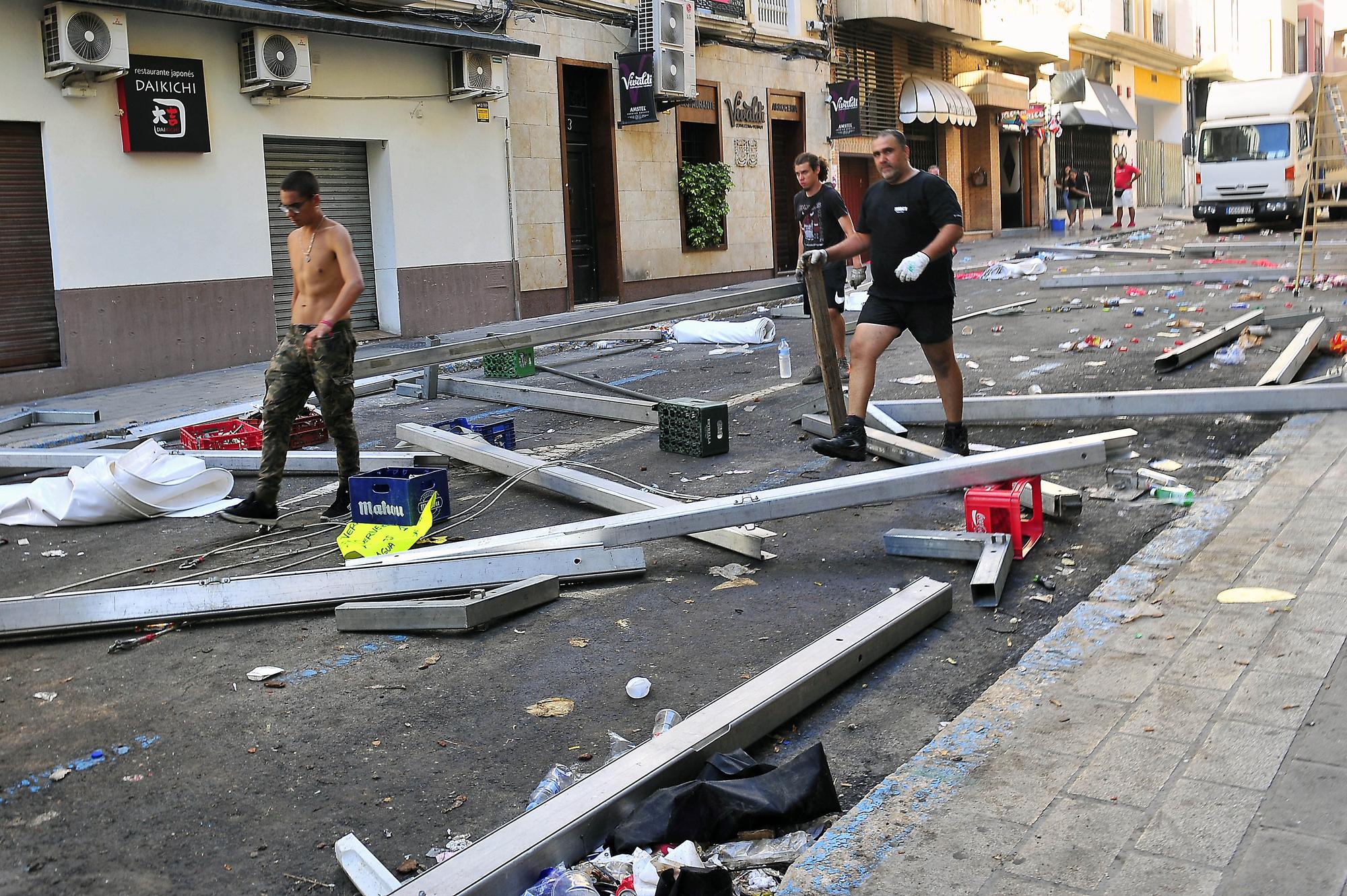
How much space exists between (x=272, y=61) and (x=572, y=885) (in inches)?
542

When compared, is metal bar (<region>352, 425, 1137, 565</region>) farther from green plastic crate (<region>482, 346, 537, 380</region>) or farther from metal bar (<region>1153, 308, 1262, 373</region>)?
green plastic crate (<region>482, 346, 537, 380</region>)

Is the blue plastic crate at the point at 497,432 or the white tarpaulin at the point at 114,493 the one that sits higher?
the blue plastic crate at the point at 497,432

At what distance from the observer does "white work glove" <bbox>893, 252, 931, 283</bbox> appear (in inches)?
284

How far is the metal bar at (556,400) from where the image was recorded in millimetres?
9227

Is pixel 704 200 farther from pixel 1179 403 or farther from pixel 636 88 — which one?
pixel 1179 403

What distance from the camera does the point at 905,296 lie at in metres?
7.46

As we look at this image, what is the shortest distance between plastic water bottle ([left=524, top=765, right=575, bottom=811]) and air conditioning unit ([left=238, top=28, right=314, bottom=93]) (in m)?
12.9

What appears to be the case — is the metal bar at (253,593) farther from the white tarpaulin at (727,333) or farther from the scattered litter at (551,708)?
the white tarpaulin at (727,333)

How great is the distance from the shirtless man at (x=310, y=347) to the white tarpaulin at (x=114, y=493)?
0.66 metres

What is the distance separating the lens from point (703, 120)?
23406 mm

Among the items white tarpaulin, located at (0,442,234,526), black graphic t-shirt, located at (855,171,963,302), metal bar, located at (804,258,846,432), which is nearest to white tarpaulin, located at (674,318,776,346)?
metal bar, located at (804,258,846,432)

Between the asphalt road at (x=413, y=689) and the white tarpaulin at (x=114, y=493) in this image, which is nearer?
the asphalt road at (x=413, y=689)

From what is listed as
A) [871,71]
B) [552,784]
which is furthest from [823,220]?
[871,71]

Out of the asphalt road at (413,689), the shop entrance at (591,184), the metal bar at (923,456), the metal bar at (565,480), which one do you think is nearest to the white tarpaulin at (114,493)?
the asphalt road at (413,689)
